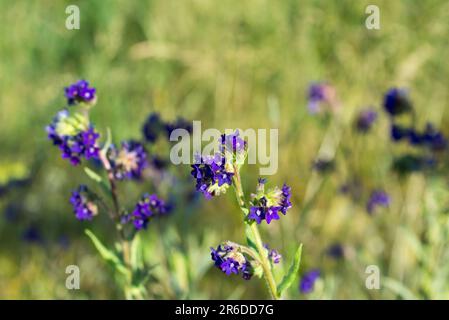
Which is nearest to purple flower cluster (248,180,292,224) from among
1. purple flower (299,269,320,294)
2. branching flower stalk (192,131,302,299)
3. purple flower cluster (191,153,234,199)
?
branching flower stalk (192,131,302,299)

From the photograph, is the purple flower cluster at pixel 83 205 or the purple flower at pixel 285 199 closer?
the purple flower at pixel 285 199

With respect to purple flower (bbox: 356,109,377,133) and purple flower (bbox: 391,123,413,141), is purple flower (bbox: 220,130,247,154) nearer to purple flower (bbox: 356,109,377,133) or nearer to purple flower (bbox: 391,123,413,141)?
purple flower (bbox: 391,123,413,141)

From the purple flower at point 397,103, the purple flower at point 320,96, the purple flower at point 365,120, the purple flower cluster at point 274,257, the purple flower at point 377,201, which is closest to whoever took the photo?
the purple flower cluster at point 274,257

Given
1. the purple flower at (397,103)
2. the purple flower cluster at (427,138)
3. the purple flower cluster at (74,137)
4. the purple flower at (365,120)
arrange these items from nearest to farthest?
the purple flower cluster at (74,137) < the purple flower cluster at (427,138) < the purple flower at (397,103) < the purple flower at (365,120)

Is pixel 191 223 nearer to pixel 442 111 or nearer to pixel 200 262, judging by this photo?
pixel 200 262

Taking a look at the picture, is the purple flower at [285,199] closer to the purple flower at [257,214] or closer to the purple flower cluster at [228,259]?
the purple flower at [257,214]

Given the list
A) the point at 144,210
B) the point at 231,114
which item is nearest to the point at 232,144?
the point at 144,210

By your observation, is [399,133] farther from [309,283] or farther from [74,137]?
[74,137]

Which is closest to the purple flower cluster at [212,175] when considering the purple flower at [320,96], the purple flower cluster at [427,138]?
the purple flower cluster at [427,138]
